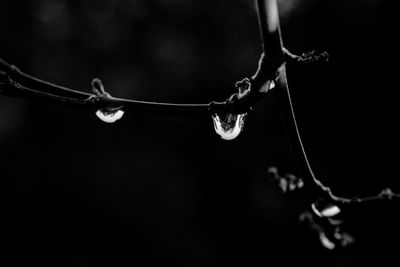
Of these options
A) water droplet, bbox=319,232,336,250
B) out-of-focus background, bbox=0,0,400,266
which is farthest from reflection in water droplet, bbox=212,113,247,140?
out-of-focus background, bbox=0,0,400,266

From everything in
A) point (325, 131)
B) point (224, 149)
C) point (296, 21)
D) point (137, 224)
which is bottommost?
point (137, 224)

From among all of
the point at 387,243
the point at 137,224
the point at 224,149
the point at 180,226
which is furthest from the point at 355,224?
the point at 137,224

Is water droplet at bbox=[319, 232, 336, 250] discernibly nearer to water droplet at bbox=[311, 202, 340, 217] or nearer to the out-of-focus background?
water droplet at bbox=[311, 202, 340, 217]

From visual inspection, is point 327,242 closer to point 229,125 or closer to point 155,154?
point 229,125

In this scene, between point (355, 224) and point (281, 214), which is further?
point (281, 214)

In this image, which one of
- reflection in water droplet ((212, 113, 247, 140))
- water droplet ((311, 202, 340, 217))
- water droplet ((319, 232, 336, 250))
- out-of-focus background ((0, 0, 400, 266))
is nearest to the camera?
reflection in water droplet ((212, 113, 247, 140))

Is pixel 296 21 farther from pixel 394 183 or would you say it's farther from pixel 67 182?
pixel 67 182
